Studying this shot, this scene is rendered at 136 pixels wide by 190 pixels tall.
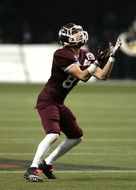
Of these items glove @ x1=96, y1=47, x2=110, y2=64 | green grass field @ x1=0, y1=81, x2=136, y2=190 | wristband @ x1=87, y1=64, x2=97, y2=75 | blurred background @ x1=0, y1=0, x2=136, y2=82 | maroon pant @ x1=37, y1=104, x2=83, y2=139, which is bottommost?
blurred background @ x1=0, y1=0, x2=136, y2=82

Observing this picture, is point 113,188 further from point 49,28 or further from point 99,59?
point 49,28

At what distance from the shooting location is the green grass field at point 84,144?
31.0 feet

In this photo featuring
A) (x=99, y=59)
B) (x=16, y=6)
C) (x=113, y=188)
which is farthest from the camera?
(x=16, y=6)

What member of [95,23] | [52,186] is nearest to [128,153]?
[52,186]

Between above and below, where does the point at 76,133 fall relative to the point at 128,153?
above

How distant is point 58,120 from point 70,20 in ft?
94.7

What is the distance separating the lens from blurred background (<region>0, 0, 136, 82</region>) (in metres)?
34.8

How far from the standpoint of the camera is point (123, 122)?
16984mm

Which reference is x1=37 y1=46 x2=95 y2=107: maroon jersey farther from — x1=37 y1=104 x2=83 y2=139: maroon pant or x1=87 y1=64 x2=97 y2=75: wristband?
x1=87 y1=64 x2=97 y2=75: wristband

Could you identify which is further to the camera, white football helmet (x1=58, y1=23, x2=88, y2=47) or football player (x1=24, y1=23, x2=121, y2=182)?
white football helmet (x1=58, y1=23, x2=88, y2=47)

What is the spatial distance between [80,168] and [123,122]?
6421 mm

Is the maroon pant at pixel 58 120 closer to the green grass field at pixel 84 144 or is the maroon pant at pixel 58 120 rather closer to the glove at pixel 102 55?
the green grass field at pixel 84 144

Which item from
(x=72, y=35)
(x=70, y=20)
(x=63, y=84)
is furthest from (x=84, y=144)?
(x=70, y=20)

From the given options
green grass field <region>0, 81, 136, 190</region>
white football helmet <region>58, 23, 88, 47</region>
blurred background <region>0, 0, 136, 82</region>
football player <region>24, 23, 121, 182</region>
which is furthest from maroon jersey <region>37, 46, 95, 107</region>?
blurred background <region>0, 0, 136, 82</region>
